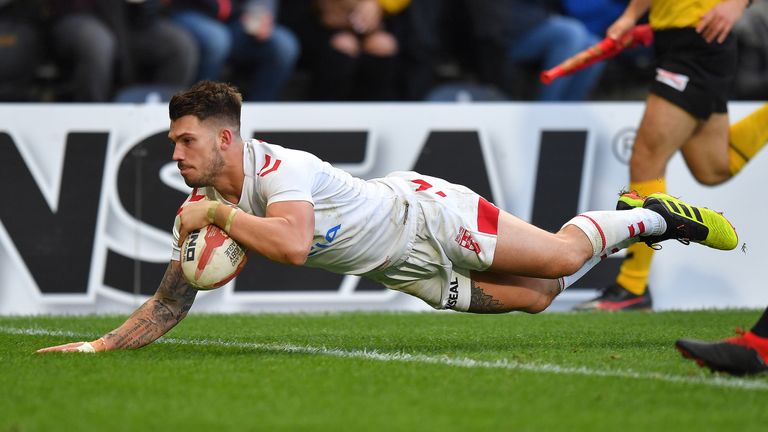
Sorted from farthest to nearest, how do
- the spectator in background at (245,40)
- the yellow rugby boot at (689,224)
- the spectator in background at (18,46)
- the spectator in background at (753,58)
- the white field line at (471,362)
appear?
the spectator in background at (753,58) → the spectator in background at (245,40) → the spectator in background at (18,46) → the yellow rugby boot at (689,224) → the white field line at (471,362)

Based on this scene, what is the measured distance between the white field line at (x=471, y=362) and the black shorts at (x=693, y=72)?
3.06 m

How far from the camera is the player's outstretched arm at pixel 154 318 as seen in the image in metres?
5.78

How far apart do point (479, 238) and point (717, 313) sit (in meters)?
2.97

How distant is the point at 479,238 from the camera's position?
5871 millimetres

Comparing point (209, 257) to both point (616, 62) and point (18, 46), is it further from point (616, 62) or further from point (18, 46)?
point (616, 62)

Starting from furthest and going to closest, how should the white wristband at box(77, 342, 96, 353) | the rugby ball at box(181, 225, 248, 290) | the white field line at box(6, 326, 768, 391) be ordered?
the white wristband at box(77, 342, 96, 353) < the rugby ball at box(181, 225, 248, 290) < the white field line at box(6, 326, 768, 391)

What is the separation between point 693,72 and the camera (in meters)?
7.95

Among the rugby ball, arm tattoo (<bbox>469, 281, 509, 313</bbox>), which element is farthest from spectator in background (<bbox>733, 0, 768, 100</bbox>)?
the rugby ball

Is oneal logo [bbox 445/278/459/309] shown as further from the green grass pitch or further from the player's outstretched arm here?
the player's outstretched arm

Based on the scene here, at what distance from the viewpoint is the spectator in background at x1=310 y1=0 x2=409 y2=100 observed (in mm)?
11031

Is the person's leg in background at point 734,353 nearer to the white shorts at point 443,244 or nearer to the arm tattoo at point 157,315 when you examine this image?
the white shorts at point 443,244

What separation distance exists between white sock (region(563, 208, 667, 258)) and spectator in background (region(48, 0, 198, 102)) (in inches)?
203

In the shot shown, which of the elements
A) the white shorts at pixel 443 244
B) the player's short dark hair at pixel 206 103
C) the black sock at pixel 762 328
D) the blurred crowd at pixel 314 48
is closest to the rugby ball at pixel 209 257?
the player's short dark hair at pixel 206 103

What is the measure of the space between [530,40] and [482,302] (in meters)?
5.72
